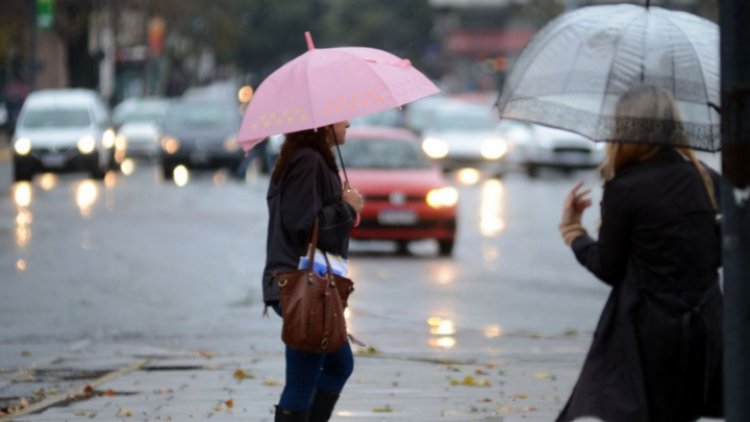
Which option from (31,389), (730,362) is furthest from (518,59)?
(31,389)

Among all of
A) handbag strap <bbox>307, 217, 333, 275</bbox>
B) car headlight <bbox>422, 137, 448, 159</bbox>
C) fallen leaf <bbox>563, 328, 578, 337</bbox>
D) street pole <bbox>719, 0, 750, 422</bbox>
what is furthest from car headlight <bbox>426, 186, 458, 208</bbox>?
car headlight <bbox>422, 137, 448, 159</bbox>

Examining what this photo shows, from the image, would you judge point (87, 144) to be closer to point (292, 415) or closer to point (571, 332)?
point (571, 332)

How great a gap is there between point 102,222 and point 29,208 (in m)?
3.59

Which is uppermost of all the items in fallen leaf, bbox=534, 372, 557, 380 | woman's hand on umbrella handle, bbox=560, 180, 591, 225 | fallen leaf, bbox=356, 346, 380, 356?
woman's hand on umbrella handle, bbox=560, 180, 591, 225

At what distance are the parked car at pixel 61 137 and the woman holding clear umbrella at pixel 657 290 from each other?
1218 inches

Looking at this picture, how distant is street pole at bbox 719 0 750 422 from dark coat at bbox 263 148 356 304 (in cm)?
218

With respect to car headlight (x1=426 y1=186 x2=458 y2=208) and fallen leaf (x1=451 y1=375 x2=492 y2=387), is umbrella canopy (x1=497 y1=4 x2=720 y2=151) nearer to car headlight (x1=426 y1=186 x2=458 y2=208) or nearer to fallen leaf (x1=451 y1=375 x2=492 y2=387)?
fallen leaf (x1=451 y1=375 x2=492 y2=387)

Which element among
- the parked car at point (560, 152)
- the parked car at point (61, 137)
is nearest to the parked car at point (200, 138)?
the parked car at point (61, 137)

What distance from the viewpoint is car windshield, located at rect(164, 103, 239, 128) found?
132ft

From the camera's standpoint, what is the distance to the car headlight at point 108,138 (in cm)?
3831

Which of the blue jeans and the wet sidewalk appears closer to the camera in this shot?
the blue jeans

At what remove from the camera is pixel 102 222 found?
82.4 feet

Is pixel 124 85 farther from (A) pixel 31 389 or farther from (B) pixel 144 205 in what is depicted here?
(A) pixel 31 389

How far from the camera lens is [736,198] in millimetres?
4555
